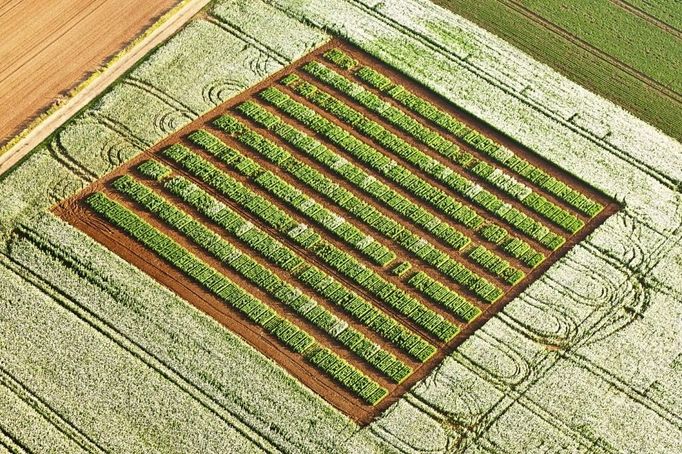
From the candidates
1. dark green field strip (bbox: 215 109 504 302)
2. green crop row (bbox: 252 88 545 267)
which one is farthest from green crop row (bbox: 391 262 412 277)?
green crop row (bbox: 252 88 545 267)

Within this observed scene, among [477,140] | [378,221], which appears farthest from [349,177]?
[477,140]

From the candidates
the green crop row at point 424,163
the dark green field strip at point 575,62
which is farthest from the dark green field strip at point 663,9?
the green crop row at point 424,163

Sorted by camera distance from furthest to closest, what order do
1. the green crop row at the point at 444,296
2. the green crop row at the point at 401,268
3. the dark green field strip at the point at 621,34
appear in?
the dark green field strip at the point at 621,34 → the green crop row at the point at 401,268 → the green crop row at the point at 444,296

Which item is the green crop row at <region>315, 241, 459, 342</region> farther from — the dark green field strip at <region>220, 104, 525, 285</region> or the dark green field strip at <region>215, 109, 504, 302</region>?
the dark green field strip at <region>220, 104, 525, 285</region>

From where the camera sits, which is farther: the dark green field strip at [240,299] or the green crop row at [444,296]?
the green crop row at [444,296]

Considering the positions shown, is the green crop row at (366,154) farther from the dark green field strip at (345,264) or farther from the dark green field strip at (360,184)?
the dark green field strip at (345,264)

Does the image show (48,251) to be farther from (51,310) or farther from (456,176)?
(456,176)

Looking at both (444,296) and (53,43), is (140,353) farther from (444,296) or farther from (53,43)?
(53,43)
